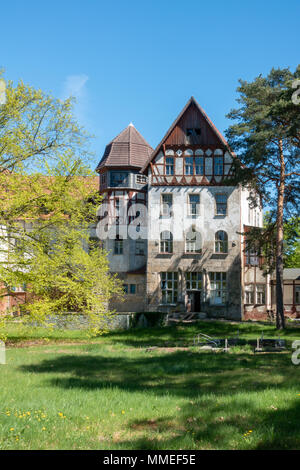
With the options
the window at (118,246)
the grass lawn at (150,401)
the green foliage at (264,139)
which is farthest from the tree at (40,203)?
the window at (118,246)

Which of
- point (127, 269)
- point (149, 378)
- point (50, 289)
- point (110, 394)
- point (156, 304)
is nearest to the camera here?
point (110, 394)

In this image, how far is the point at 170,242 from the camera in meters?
39.4

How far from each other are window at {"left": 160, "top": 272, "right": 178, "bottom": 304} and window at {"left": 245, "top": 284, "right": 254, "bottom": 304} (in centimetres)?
608

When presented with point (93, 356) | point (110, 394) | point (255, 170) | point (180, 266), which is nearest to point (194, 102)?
point (255, 170)

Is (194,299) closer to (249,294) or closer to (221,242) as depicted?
(249,294)

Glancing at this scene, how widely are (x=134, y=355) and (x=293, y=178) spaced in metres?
17.7

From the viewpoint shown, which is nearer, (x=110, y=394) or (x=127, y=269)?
(x=110, y=394)

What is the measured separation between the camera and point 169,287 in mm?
39219

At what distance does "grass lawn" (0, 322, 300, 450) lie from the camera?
27.1 ft

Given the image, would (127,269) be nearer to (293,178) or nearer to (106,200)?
(106,200)

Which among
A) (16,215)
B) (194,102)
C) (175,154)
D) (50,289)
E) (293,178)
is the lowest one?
(50,289)

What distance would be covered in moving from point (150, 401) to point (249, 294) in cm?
3029

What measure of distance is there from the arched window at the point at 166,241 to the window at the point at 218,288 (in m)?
4.06

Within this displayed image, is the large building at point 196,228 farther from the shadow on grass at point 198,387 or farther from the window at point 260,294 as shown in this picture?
the shadow on grass at point 198,387
